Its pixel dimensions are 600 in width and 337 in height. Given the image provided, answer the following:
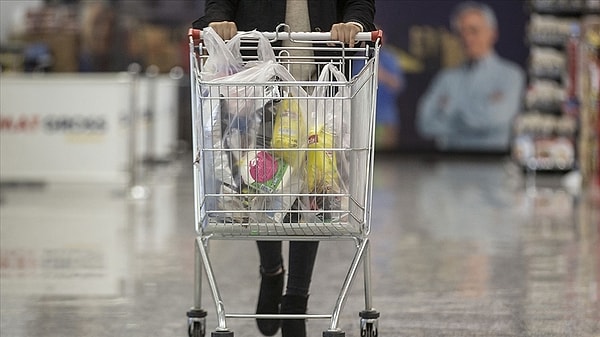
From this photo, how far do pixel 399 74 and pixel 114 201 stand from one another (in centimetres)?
845

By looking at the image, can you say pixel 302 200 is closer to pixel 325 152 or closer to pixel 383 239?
pixel 325 152

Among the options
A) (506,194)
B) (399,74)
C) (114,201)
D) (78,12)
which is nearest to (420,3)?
(399,74)

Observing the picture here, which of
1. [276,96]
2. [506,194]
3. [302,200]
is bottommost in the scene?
[506,194]

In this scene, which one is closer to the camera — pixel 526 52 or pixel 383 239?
pixel 383 239

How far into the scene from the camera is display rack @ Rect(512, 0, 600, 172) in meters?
14.0

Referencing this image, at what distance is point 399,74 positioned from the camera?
18.4 metres

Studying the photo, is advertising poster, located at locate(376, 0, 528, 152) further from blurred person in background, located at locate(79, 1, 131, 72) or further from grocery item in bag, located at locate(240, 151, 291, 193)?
grocery item in bag, located at locate(240, 151, 291, 193)

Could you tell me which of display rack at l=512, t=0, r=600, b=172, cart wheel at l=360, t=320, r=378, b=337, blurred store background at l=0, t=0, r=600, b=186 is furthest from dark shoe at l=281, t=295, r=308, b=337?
display rack at l=512, t=0, r=600, b=172

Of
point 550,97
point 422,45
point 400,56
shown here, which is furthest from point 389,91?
point 550,97

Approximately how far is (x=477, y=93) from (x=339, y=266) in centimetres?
1165

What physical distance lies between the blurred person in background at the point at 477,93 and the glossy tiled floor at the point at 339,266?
6508mm

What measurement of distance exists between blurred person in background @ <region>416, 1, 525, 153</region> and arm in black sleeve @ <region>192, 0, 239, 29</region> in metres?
14.0

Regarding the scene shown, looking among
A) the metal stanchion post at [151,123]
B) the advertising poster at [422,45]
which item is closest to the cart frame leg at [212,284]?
the metal stanchion post at [151,123]

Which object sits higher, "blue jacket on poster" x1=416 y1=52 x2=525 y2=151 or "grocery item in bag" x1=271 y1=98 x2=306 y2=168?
"grocery item in bag" x1=271 y1=98 x2=306 y2=168
